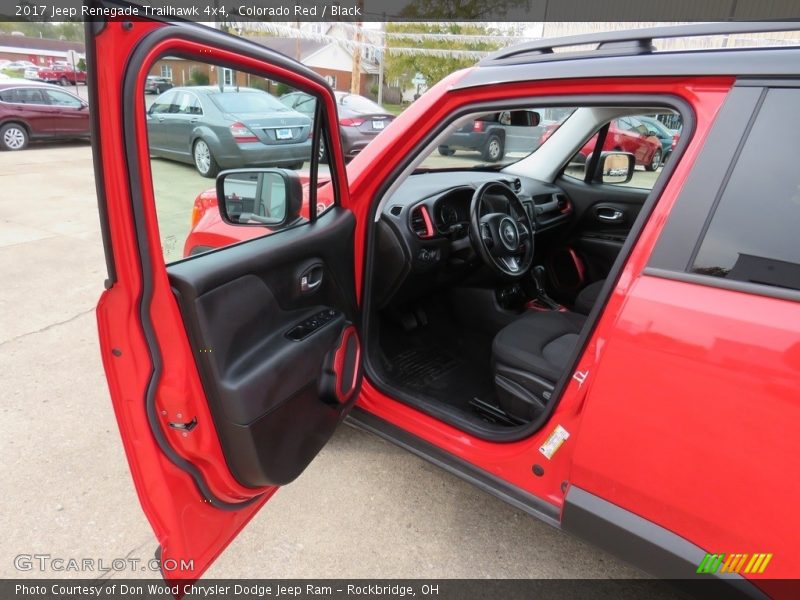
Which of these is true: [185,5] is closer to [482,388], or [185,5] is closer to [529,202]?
[482,388]

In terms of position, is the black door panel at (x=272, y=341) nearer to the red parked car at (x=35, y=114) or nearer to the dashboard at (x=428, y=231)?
the dashboard at (x=428, y=231)

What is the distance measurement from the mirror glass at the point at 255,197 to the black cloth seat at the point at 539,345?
1.02m

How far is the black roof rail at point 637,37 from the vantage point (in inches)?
50.8

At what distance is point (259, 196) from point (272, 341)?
1.73ft

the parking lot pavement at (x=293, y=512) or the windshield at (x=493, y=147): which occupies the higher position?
the windshield at (x=493, y=147)

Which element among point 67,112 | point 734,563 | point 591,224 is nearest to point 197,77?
point 734,563

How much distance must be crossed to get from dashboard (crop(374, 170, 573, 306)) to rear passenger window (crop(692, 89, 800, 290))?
4.27 feet

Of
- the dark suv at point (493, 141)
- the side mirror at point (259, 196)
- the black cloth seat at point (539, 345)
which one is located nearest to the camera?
the side mirror at point (259, 196)

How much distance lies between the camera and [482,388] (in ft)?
8.39

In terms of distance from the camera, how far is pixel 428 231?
8.30 feet

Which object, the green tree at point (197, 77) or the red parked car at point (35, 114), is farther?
the red parked car at point (35, 114)

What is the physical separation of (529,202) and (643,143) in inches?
80.7

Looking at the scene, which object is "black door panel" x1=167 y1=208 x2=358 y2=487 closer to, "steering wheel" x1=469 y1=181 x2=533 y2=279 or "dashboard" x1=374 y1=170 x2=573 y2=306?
"dashboard" x1=374 y1=170 x2=573 y2=306

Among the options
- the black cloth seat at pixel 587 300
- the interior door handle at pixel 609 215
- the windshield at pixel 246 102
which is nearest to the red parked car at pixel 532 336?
the windshield at pixel 246 102
